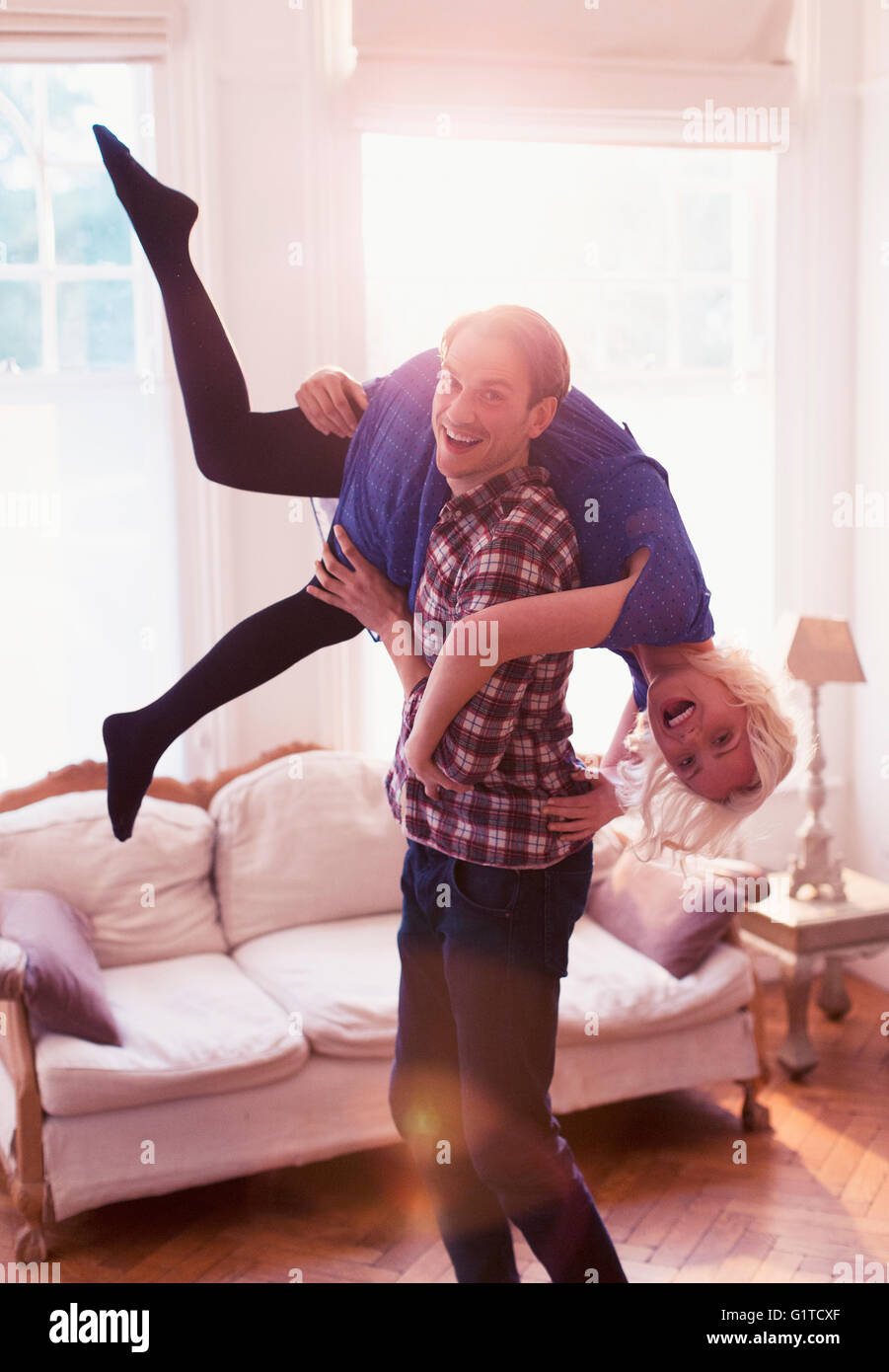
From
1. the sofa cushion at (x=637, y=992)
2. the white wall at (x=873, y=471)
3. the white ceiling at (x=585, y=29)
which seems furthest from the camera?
the white wall at (x=873, y=471)

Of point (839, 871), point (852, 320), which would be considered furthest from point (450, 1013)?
point (852, 320)

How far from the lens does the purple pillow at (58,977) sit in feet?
9.47

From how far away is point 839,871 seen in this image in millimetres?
4020

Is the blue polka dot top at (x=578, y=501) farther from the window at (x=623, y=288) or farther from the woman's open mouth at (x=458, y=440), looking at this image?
the window at (x=623, y=288)

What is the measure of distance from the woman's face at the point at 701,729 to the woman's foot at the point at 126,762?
800 mm

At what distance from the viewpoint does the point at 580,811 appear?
1896mm

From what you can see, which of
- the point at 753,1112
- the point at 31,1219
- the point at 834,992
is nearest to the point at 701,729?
the point at 31,1219

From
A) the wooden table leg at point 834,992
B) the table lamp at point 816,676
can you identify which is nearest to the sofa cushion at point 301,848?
the table lamp at point 816,676

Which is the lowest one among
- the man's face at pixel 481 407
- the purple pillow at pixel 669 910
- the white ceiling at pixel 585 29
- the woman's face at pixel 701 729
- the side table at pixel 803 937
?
the side table at pixel 803 937

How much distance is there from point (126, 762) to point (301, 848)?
65.1 inches

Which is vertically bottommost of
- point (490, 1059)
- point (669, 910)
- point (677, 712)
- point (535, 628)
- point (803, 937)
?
point (803, 937)

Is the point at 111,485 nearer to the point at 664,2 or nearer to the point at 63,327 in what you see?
the point at 63,327

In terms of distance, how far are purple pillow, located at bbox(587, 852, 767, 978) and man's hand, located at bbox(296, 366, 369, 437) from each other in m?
1.92

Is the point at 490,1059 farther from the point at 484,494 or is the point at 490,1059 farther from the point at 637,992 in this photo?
the point at 637,992
